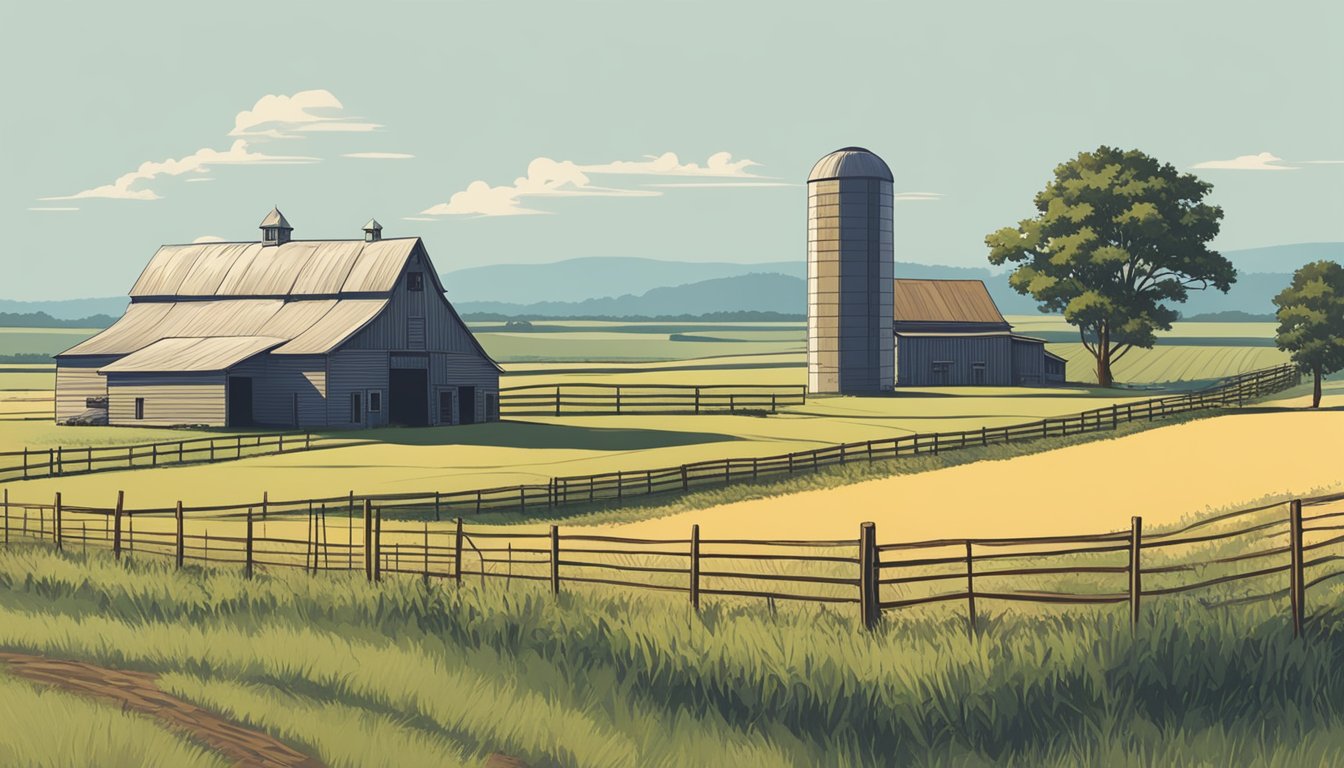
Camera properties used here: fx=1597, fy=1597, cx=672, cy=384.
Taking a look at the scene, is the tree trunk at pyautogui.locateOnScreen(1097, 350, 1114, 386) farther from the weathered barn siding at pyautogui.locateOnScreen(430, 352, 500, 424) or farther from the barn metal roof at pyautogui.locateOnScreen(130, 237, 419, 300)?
the barn metal roof at pyautogui.locateOnScreen(130, 237, 419, 300)

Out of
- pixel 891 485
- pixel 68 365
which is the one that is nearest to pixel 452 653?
pixel 891 485

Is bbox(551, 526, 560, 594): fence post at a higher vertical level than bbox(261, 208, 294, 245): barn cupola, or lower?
lower

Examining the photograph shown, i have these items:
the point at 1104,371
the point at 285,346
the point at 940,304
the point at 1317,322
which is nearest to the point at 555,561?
the point at 285,346

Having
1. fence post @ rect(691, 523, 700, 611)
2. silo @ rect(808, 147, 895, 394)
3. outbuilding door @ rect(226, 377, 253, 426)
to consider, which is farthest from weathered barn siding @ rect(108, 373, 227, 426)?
fence post @ rect(691, 523, 700, 611)

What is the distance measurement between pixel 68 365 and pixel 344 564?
153 ft

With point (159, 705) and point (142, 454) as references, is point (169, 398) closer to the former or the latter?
point (142, 454)

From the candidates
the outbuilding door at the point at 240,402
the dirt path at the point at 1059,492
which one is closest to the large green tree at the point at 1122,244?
the dirt path at the point at 1059,492

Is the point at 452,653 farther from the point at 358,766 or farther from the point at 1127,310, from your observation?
the point at 1127,310

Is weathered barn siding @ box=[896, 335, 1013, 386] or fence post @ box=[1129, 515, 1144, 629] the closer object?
fence post @ box=[1129, 515, 1144, 629]

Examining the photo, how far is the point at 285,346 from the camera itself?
66.4 m

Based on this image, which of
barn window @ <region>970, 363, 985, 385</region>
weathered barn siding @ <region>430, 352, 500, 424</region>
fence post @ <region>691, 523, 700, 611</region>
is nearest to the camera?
fence post @ <region>691, 523, 700, 611</region>

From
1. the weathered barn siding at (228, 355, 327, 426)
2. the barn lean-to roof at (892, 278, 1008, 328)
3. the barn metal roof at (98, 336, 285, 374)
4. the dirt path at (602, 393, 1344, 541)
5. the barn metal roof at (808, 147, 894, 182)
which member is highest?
the barn metal roof at (808, 147, 894, 182)

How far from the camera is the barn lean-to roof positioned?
99062 millimetres

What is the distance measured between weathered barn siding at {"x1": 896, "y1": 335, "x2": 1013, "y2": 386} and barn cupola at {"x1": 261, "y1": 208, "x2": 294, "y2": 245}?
38164 mm
